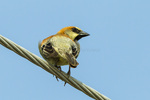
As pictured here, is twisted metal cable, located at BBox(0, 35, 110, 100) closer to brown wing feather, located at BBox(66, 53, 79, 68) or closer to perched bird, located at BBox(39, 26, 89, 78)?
brown wing feather, located at BBox(66, 53, 79, 68)

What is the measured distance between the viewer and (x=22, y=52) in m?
5.68

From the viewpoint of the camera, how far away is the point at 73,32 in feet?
34.1

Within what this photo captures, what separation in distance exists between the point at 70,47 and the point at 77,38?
114 inches

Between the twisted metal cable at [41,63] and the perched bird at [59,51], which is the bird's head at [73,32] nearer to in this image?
the perched bird at [59,51]

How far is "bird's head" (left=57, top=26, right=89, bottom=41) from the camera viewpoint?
33.6 ft

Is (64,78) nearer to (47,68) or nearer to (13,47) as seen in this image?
(47,68)

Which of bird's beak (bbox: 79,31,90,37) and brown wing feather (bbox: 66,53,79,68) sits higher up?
bird's beak (bbox: 79,31,90,37)

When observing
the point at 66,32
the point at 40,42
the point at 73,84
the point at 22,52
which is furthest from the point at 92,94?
the point at 66,32

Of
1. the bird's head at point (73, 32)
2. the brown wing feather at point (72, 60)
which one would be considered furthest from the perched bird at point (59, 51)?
the bird's head at point (73, 32)

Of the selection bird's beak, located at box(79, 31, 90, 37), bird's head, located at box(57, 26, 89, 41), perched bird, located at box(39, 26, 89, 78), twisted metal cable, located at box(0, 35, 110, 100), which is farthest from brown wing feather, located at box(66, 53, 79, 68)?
bird's beak, located at box(79, 31, 90, 37)

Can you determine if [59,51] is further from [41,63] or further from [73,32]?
Answer: [73,32]

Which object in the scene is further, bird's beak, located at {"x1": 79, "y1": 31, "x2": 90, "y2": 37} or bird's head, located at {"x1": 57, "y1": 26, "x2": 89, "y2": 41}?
bird's beak, located at {"x1": 79, "y1": 31, "x2": 90, "y2": 37}

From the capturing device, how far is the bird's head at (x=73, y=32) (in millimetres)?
10239

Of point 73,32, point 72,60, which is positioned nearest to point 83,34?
point 73,32
